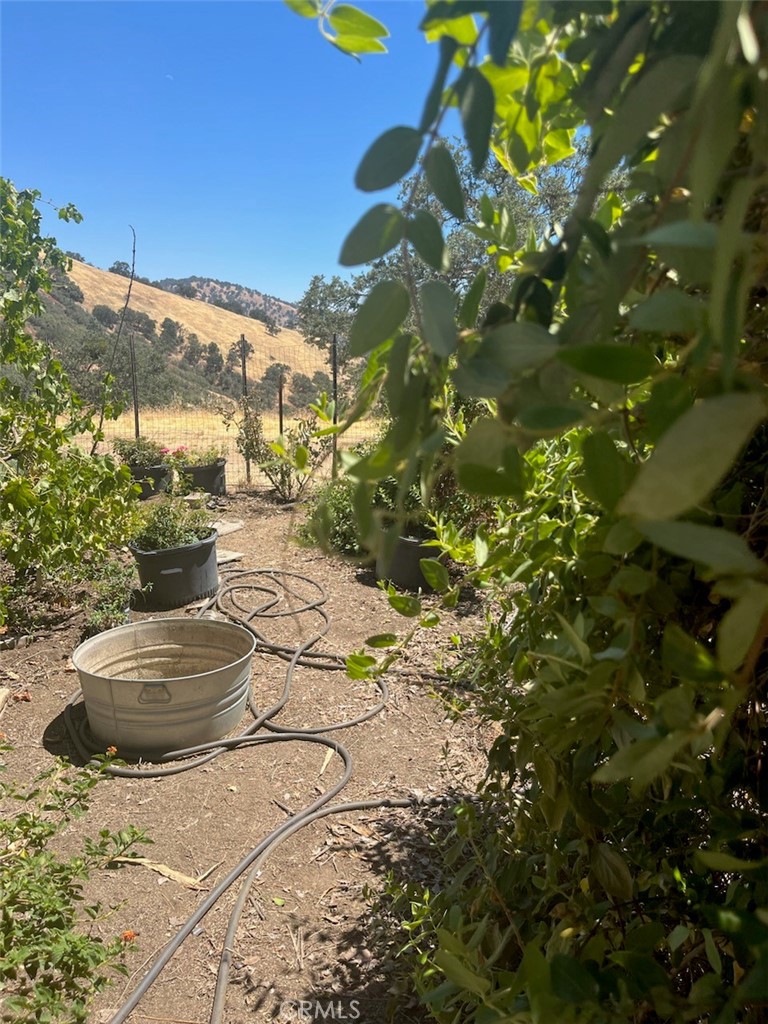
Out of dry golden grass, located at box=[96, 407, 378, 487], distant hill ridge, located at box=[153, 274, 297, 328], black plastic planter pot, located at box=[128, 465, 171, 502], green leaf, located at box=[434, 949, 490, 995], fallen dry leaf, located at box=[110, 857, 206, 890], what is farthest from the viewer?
distant hill ridge, located at box=[153, 274, 297, 328]

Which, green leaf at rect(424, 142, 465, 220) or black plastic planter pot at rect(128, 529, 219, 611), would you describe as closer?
green leaf at rect(424, 142, 465, 220)

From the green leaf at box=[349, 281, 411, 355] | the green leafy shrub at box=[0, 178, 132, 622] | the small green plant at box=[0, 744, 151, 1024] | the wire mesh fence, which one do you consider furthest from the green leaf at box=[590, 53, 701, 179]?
the green leafy shrub at box=[0, 178, 132, 622]

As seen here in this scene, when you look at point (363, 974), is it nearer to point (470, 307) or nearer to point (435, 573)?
point (435, 573)

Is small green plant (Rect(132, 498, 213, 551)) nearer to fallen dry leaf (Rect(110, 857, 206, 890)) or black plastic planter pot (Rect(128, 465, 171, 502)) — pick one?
fallen dry leaf (Rect(110, 857, 206, 890))

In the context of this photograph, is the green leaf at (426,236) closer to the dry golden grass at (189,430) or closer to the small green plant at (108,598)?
the small green plant at (108,598)

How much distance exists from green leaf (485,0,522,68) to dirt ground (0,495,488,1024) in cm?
77

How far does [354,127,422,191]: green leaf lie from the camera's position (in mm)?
293

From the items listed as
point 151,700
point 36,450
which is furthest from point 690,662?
point 36,450

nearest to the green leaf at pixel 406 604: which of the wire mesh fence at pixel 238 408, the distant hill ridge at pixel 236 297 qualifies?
the wire mesh fence at pixel 238 408

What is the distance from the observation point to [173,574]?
13.9 ft

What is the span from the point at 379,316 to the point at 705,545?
17cm

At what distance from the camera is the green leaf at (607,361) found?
0.23 metres

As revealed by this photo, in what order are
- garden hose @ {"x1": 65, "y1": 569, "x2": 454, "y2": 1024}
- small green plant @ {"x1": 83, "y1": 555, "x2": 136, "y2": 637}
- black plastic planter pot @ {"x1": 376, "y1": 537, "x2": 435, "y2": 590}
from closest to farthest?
garden hose @ {"x1": 65, "y1": 569, "x2": 454, "y2": 1024} < small green plant @ {"x1": 83, "y1": 555, "x2": 136, "y2": 637} < black plastic planter pot @ {"x1": 376, "y1": 537, "x2": 435, "y2": 590}

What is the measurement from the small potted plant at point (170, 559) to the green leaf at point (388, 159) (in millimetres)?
4053
